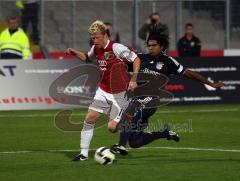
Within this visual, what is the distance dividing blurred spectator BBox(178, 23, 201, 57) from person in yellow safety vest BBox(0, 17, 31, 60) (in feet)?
15.2

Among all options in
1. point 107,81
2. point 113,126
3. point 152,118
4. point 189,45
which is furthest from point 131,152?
point 189,45

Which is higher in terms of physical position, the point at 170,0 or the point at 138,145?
the point at 170,0

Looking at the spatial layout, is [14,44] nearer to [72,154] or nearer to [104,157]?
[72,154]

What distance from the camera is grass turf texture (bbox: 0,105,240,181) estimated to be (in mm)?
12820

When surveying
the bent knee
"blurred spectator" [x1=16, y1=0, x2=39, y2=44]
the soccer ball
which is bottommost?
the soccer ball

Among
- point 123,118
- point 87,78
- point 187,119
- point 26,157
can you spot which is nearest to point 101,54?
point 123,118

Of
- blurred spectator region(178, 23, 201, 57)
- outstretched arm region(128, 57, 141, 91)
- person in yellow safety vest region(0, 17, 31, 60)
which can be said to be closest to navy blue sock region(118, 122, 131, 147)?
outstretched arm region(128, 57, 141, 91)

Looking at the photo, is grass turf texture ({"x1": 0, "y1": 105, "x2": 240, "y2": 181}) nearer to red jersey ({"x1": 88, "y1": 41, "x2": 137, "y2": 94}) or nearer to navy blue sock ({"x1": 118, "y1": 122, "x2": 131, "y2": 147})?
navy blue sock ({"x1": 118, "y1": 122, "x2": 131, "y2": 147})

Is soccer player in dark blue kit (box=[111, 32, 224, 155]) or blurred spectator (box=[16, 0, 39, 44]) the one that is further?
blurred spectator (box=[16, 0, 39, 44])

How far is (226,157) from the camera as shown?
14.9 metres

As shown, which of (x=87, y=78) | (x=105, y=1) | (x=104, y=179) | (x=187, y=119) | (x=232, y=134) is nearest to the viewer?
(x=104, y=179)

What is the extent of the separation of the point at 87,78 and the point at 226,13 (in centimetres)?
742

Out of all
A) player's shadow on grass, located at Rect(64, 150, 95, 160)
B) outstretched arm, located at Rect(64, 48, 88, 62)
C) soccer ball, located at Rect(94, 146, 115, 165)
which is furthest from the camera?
player's shadow on grass, located at Rect(64, 150, 95, 160)

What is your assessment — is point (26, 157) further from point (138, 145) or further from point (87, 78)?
point (87, 78)
